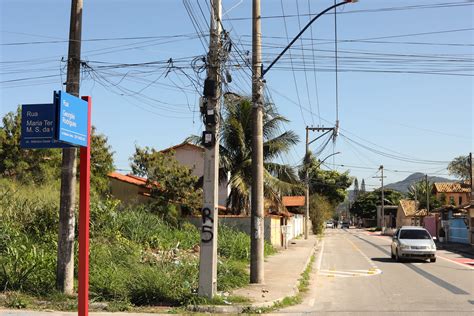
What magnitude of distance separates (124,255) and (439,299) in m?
7.72

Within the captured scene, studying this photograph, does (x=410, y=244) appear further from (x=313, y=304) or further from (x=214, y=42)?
(x=214, y=42)

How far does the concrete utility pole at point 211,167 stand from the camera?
37.8 ft

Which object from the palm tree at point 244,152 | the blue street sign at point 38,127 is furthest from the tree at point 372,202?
the blue street sign at point 38,127

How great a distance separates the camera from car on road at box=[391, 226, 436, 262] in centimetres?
2353

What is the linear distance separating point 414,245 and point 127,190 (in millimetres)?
15338

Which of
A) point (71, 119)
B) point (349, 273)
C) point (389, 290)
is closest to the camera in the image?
point (71, 119)

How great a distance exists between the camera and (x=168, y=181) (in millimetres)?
25594

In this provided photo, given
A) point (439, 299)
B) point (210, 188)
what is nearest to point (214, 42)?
point (210, 188)

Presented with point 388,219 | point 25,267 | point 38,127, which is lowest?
point 25,267

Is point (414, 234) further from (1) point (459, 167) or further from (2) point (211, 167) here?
(1) point (459, 167)

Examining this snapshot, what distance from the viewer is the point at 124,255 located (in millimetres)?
14086

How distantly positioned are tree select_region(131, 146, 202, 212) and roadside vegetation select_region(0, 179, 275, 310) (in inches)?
230

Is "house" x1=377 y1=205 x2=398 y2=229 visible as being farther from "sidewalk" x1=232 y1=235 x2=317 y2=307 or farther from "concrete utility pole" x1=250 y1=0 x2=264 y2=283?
"concrete utility pole" x1=250 y1=0 x2=264 y2=283

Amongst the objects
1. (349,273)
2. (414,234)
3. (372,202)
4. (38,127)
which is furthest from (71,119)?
(372,202)
